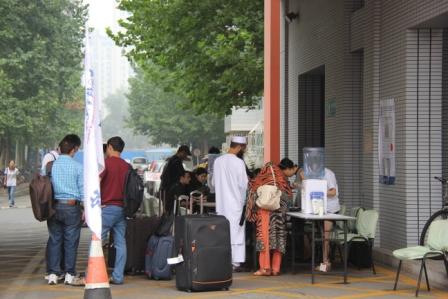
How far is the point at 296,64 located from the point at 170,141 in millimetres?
67456

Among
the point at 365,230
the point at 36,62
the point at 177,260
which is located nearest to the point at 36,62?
the point at 36,62

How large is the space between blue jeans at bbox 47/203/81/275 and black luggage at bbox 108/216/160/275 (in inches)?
34.2

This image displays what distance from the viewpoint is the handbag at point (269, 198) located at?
1287cm

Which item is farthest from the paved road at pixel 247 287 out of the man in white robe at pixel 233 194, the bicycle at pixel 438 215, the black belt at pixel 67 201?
the black belt at pixel 67 201

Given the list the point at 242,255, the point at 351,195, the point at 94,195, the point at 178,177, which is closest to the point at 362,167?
the point at 351,195

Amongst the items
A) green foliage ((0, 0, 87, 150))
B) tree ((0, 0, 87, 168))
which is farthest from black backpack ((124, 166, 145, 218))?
tree ((0, 0, 87, 168))

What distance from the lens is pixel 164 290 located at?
11586mm

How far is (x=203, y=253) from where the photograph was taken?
11.2 metres

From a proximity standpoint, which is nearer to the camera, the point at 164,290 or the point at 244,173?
the point at 164,290

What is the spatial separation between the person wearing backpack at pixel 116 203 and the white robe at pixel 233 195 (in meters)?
1.70

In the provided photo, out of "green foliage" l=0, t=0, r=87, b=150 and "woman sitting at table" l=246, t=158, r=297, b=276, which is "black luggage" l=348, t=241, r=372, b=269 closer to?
"woman sitting at table" l=246, t=158, r=297, b=276

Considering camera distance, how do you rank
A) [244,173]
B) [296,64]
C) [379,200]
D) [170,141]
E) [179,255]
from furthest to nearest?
[170,141], [296,64], [379,200], [244,173], [179,255]

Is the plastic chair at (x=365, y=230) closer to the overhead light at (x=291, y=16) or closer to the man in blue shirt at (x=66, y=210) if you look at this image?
the man in blue shirt at (x=66, y=210)

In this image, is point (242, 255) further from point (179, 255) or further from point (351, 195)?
point (351, 195)
